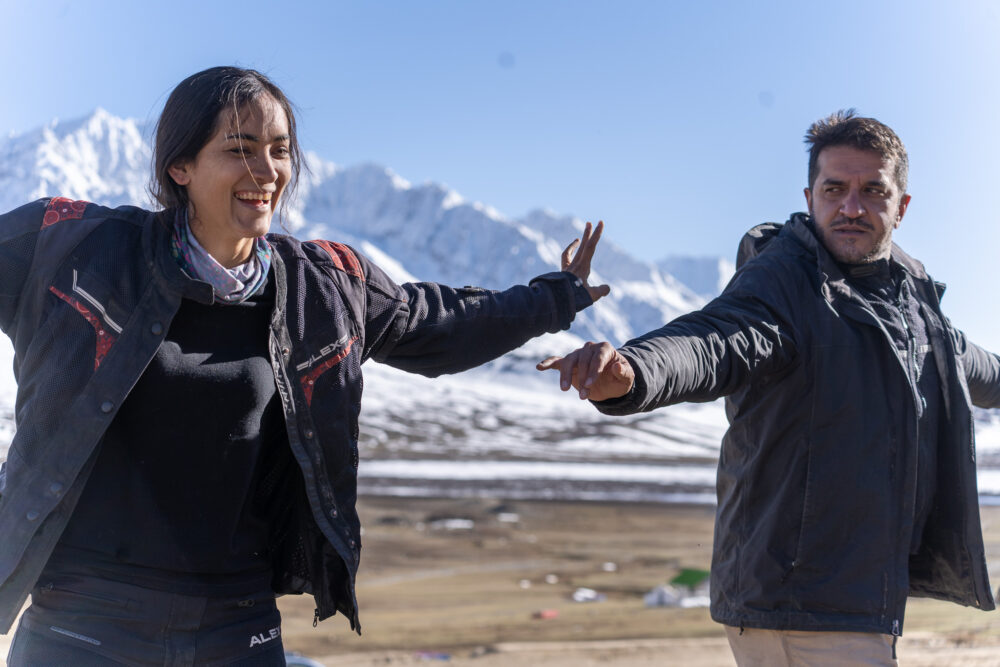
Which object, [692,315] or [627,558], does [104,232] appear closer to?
[692,315]

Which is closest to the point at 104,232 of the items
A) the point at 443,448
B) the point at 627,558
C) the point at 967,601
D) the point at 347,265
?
the point at 347,265

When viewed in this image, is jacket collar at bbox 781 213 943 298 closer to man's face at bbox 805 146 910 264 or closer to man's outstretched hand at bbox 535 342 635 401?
man's face at bbox 805 146 910 264

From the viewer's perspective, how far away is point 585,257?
294 centimetres

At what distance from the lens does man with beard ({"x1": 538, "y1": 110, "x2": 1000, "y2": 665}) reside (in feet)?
7.86

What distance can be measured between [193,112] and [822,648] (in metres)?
2.07

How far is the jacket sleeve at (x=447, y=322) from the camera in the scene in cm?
243

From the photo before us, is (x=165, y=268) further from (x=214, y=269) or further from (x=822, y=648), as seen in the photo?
(x=822, y=648)

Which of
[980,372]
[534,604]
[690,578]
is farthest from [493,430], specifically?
[980,372]

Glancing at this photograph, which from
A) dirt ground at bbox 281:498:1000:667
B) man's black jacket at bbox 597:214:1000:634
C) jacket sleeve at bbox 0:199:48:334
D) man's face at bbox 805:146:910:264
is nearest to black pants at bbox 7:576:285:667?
jacket sleeve at bbox 0:199:48:334

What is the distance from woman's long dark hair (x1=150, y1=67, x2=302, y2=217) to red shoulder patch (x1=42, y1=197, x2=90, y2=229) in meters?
0.19

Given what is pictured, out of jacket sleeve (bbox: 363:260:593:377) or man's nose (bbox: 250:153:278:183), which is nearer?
man's nose (bbox: 250:153:278:183)

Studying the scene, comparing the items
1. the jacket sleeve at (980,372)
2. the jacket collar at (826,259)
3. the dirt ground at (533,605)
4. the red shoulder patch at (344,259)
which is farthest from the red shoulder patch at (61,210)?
the dirt ground at (533,605)

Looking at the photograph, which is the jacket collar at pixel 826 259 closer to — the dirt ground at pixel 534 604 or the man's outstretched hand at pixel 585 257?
the man's outstretched hand at pixel 585 257

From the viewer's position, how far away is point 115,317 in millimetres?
1980
